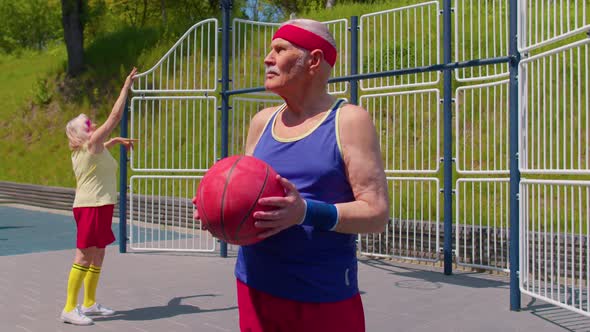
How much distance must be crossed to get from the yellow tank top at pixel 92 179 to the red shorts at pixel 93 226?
0.20ft

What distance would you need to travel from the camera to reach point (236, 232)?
7.05 feet

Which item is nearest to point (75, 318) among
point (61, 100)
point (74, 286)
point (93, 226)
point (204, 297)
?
point (74, 286)

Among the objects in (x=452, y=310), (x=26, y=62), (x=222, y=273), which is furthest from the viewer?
(x=26, y=62)

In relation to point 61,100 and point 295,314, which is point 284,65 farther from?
point 61,100

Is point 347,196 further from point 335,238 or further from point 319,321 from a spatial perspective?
point 319,321

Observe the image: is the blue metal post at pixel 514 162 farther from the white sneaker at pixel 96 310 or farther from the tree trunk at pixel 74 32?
the tree trunk at pixel 74 32

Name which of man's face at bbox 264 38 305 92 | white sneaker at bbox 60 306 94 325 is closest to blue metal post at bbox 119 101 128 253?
white sneaker at bbox 60 306 94 325

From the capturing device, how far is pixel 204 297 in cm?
689

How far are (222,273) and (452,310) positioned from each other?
312cm

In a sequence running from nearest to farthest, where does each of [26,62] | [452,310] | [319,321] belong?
[319,321] → [452,310] → [26,62]

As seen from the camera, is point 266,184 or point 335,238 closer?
point 266,184

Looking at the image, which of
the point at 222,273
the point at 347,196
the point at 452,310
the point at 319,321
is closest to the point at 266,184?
the point at 347,196

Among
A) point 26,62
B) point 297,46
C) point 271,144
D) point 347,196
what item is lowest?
point 347,196

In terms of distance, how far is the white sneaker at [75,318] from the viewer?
5.78 metres
